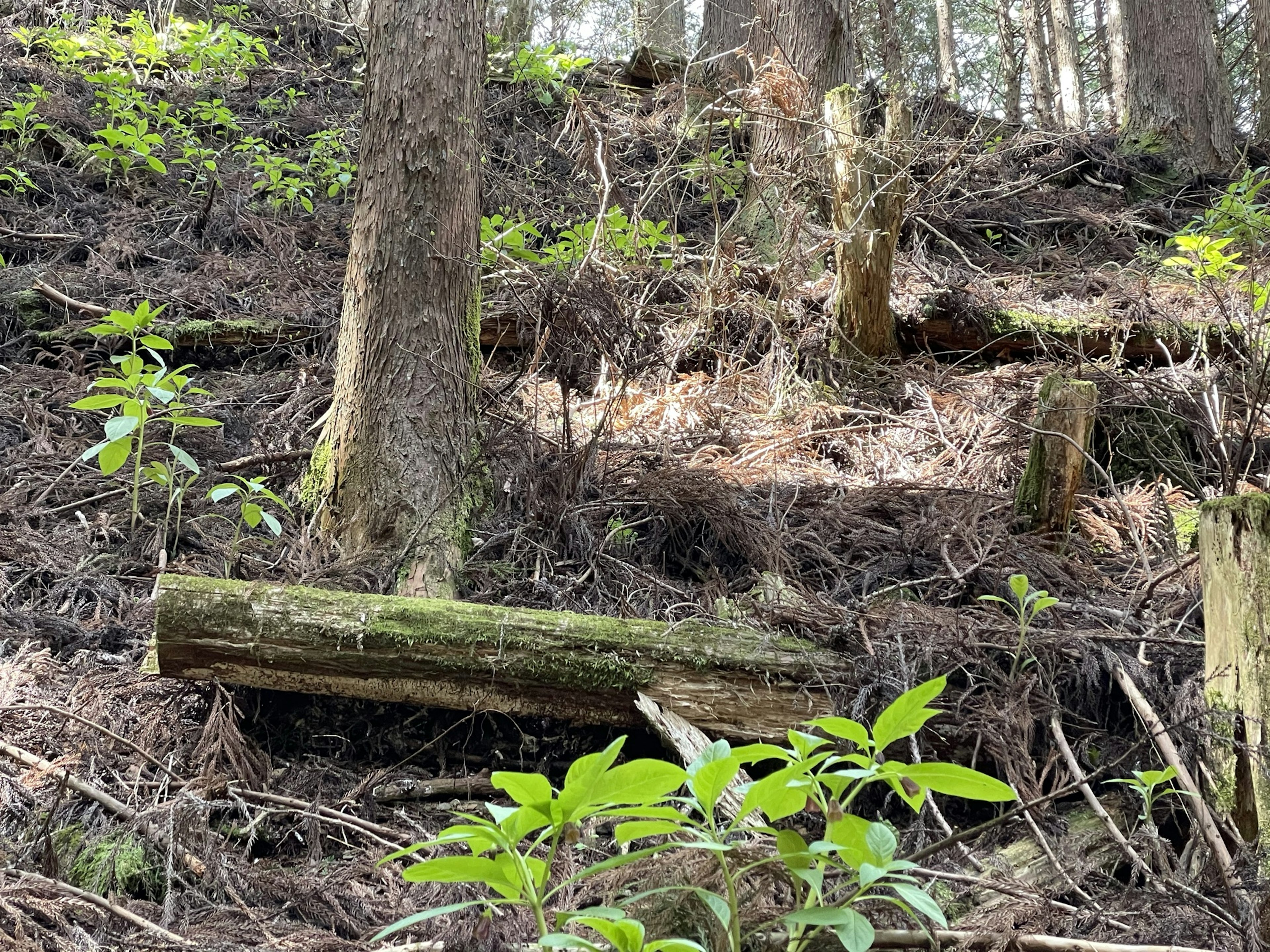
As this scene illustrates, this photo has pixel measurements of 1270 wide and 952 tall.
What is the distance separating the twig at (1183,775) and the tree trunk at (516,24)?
8827mm

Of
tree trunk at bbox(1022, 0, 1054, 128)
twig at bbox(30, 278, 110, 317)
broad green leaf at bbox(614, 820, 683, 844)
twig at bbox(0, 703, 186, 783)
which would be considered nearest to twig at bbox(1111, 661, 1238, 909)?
broad green leaf at bbox(614, 820, 683, 844)

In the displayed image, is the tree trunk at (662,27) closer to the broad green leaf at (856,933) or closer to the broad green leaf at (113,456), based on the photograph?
the broad green leaf at (113,456)

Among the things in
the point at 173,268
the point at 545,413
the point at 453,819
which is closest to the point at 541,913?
the point at 453,819

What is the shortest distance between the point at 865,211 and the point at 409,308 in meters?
2.49

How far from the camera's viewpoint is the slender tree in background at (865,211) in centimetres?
479

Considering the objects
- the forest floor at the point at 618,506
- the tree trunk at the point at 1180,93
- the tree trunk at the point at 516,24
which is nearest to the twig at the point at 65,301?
the forest floor at the point at 618,506

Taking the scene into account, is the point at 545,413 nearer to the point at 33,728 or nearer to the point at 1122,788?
the point at 33,728

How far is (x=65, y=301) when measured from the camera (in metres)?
4.91

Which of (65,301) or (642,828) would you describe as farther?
(65,301)

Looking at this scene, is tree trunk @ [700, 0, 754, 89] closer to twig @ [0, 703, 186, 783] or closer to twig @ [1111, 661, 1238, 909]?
twig @ [1111, 661, 1238, 909]

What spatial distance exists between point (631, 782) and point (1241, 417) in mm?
3368

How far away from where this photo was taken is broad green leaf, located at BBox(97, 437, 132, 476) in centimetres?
310

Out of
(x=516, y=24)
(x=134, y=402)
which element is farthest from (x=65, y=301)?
(x=516, y=24)

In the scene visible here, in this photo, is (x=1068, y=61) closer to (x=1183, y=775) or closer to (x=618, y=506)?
(x=618, y=506)
